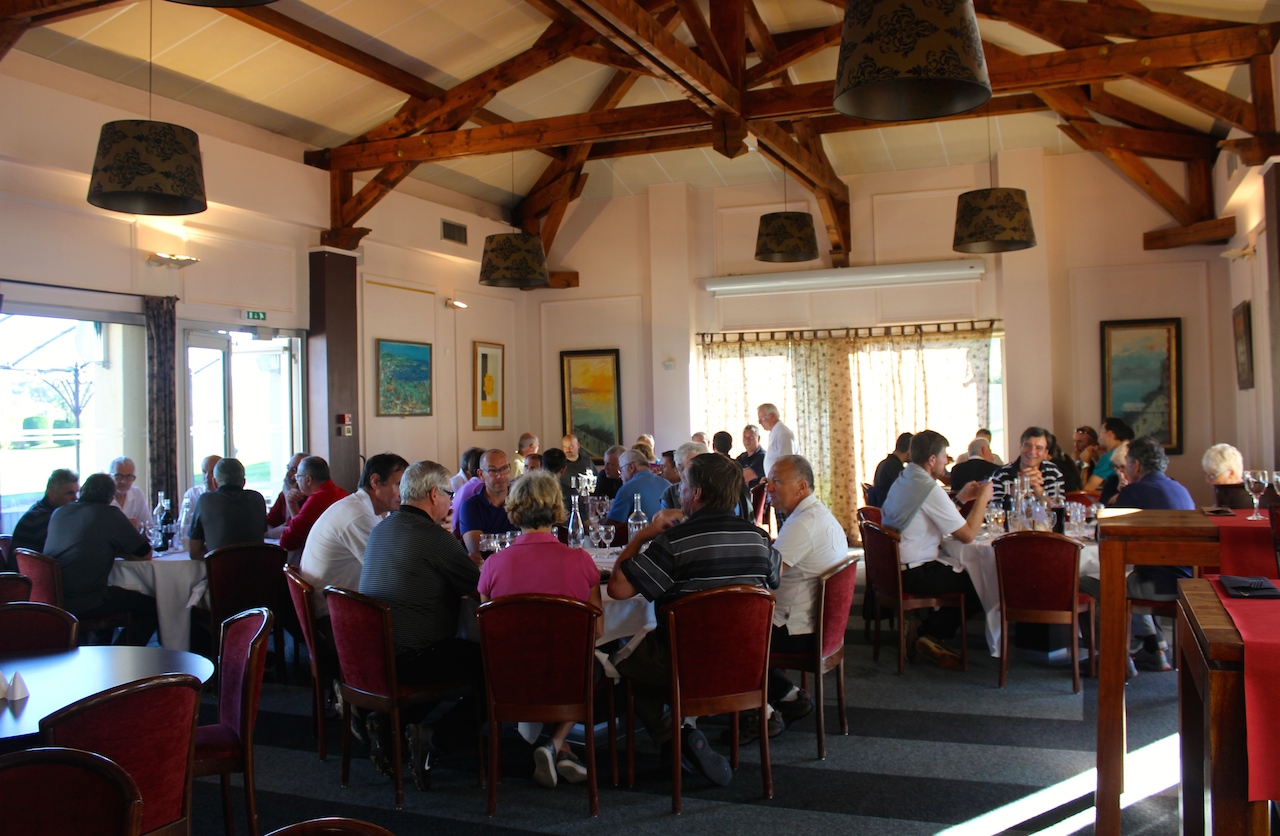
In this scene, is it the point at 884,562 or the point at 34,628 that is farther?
the point at 884,562

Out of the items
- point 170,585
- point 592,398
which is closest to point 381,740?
point 170,585

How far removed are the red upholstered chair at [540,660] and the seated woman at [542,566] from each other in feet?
0.31

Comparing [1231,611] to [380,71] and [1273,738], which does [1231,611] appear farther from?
[380,71]

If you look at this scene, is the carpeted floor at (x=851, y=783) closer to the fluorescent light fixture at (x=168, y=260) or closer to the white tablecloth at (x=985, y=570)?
the white tablecloth at (x=985, y=570)

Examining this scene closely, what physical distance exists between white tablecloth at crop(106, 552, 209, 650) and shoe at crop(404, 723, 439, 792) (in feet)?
7.72

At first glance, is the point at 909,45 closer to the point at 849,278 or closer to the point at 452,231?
the point at 849,278

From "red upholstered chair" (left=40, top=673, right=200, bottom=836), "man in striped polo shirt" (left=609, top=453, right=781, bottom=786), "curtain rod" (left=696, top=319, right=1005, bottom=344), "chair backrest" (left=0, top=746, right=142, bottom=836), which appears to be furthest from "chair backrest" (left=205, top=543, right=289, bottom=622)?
"curtain rod" (left=696, top=319, right=1005, bottom=344)

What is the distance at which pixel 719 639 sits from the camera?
373 cm

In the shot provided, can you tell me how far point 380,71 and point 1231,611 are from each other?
845 cm

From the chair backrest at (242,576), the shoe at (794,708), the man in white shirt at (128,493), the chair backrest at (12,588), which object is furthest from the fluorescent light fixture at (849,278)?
the chair backrest at (12,588)

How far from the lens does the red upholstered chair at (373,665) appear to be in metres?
3.86

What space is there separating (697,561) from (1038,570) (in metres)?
2.43

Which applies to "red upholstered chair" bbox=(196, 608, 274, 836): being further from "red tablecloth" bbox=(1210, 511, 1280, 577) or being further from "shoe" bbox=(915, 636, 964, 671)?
"shoe" bbox=(915, 636, 964, 671)

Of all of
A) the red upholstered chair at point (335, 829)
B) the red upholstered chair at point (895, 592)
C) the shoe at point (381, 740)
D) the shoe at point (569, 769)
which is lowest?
the shoe at point (569, 769)
